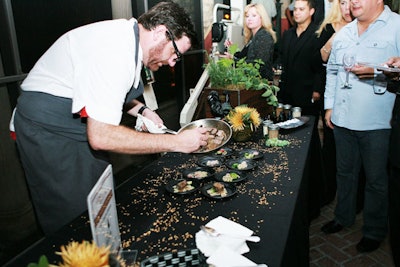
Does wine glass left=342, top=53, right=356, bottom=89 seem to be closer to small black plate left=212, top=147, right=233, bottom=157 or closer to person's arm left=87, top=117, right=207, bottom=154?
small black plate left=212, top=147, right=233, bottom=157

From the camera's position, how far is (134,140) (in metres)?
1.40

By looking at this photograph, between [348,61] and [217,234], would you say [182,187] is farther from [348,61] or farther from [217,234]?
[348,61]

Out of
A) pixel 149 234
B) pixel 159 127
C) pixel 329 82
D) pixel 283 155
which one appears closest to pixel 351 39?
pixel 329 82

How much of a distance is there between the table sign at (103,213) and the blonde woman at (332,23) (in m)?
2.59

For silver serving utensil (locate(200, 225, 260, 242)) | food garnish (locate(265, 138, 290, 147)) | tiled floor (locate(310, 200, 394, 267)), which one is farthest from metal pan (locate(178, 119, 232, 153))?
tiled floor (locate(310, 200, 394, 267))

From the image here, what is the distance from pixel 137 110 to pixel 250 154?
2.40ft

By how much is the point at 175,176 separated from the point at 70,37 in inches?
32.6

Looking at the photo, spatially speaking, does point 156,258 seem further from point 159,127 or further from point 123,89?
point 159,127

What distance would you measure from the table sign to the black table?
0.18m

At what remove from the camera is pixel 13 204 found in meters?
2.50

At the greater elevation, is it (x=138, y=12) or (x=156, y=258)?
(x=138, y=12)

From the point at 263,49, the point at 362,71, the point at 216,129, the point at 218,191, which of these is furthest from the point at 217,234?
the point at 263,49

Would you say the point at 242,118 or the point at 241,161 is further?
the point at 242,118

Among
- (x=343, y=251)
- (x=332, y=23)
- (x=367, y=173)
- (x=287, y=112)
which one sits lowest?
(x=343, y=251)
